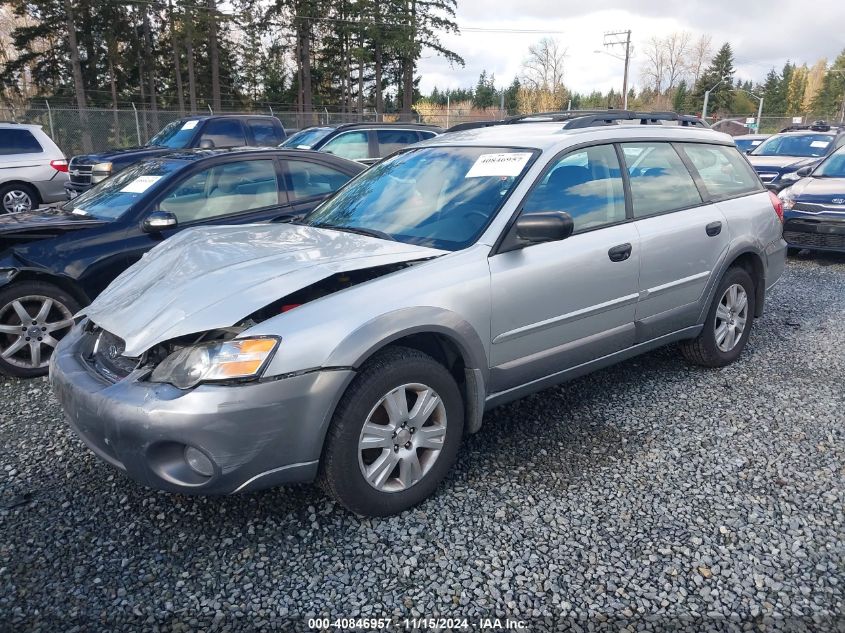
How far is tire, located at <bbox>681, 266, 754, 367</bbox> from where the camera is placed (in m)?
4.39

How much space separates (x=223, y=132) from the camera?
11914 mm

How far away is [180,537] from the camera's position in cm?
266

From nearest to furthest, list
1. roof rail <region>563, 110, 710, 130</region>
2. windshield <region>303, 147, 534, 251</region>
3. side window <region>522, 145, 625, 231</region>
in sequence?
windshield <region>303, 147, 534, 251</region>
side window <region>522, 145, 625, 231</region>
roof rail <region>563, 110, 710, 130</region>

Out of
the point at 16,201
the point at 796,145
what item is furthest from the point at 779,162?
the point at 16,201

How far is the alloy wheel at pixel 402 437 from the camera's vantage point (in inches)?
104

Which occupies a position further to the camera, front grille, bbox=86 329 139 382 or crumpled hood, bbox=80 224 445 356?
front grille, bbox=86 329 139 382

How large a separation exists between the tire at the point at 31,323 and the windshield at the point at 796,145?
42.9ft

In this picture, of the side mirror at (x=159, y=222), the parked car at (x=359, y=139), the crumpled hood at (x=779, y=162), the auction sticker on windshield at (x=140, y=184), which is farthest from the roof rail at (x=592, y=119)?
the crumpled hood at (x=779, y=162)

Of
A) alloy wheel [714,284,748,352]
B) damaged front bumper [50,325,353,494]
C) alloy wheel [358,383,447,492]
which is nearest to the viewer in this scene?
damaged front bumper [50,325,353,494]

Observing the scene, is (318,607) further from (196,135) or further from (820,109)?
(820,109)

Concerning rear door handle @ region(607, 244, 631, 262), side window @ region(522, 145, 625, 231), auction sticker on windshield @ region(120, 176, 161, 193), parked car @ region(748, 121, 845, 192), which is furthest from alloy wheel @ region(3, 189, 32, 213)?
parked car @ region(748, 121, 845, 192)

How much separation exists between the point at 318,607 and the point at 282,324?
1.06 meters

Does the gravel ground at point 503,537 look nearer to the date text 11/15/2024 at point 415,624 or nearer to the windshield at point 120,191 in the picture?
the date text 11/15/2024 at point 415,624

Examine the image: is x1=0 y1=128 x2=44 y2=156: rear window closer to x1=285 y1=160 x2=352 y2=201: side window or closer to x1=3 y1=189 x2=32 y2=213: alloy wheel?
x1=3 y1=189 x2=32 y2=213: alloy wheel
